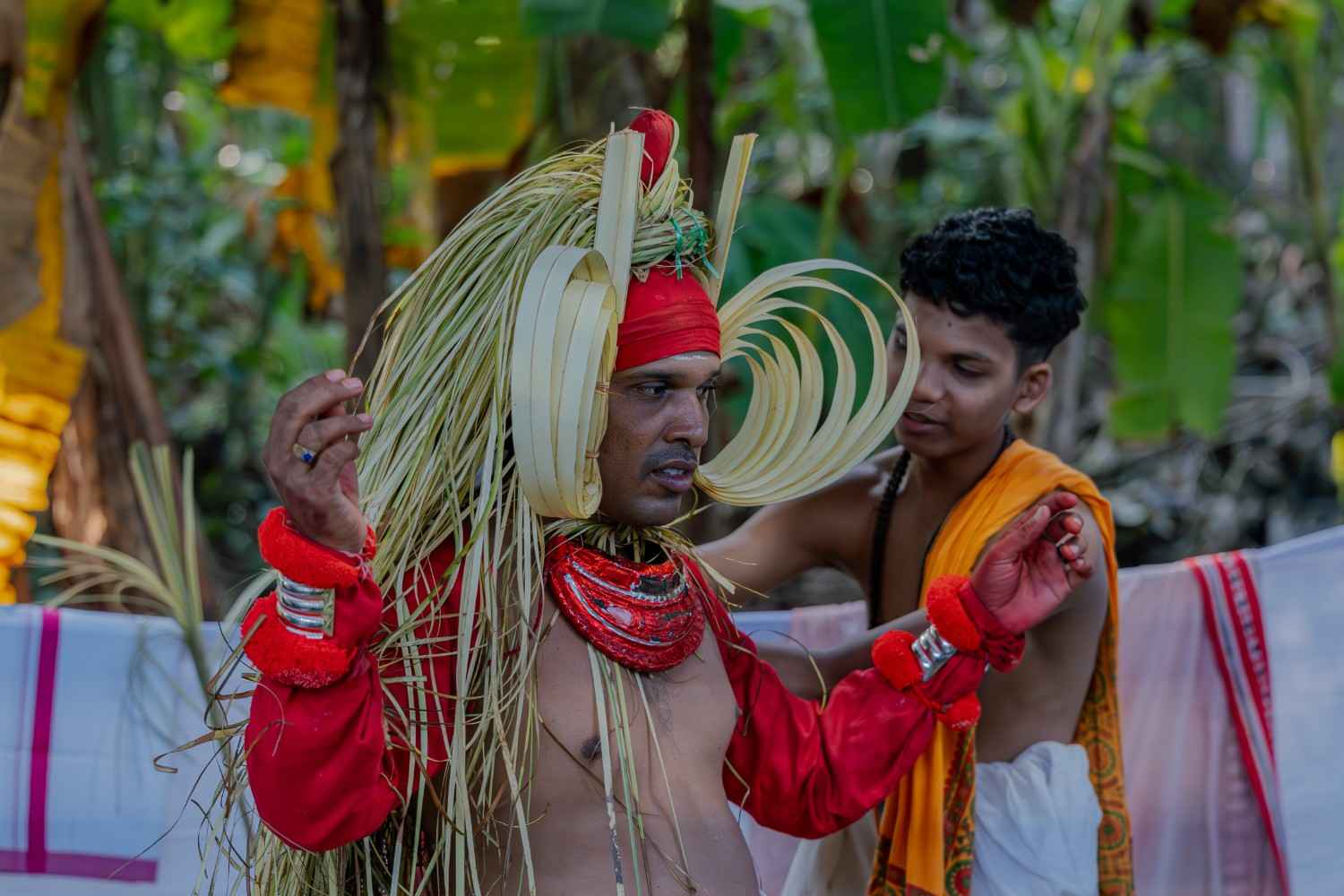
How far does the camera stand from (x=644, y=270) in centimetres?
188

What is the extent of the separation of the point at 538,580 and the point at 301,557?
0.39 meters

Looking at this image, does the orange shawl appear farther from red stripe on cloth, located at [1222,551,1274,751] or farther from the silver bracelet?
the silver bracelet

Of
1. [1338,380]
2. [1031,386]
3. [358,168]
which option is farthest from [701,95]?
[1338,380]

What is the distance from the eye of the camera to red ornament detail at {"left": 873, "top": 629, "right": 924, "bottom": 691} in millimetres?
2213

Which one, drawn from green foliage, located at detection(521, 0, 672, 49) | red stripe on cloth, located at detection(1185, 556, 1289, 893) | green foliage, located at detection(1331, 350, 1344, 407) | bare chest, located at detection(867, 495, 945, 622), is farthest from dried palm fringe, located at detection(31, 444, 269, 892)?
green foliage, located at detection(1331, 350, 1344, 407)

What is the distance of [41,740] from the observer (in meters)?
2.85

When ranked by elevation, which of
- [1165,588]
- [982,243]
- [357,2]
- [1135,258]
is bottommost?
[1165,588]

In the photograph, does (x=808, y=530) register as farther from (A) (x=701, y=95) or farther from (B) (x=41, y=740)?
(A) (x=701, y=95)

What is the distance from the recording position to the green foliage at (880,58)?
4199mm

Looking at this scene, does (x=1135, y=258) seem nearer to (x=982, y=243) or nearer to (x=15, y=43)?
(x=982, y=243)

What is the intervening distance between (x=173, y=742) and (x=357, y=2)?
2422mm

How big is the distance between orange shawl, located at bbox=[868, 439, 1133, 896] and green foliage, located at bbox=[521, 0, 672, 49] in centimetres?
189

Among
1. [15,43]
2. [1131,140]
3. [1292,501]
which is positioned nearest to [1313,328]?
[1292,501]

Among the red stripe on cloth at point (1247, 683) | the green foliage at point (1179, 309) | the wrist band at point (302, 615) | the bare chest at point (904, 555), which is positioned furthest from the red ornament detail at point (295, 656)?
the green foliage at point (1179, 309)
